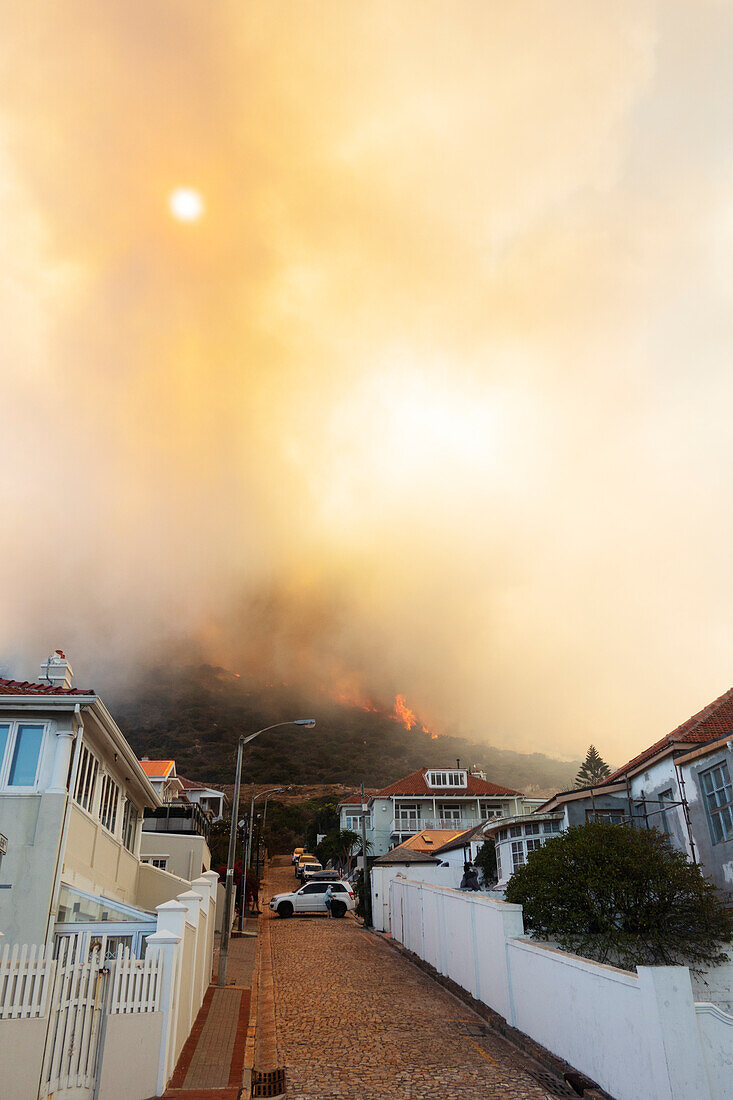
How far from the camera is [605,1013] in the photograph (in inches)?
377

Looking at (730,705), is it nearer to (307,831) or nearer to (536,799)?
(536,799)

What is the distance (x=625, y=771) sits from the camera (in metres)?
26.2

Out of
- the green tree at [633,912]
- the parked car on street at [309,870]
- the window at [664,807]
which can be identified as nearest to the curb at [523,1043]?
the green tree at [633,912]

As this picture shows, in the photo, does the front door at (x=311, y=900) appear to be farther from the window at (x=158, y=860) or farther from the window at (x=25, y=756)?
the window at (x=25, y=756)

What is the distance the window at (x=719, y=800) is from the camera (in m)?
19.0

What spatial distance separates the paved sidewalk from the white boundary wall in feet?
15.6

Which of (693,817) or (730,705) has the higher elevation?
(730,705)

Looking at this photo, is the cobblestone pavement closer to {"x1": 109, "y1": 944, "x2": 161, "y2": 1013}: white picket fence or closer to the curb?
the curb

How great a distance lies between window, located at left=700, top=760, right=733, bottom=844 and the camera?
62.3ft

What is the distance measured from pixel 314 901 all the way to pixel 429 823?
82.1ft

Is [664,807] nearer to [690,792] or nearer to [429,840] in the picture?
[690,792]

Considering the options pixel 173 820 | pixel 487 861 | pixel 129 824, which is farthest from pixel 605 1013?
pixel 173 820

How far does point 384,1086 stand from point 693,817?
13648 millimetres

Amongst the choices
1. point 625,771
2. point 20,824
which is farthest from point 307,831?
point 20,824
